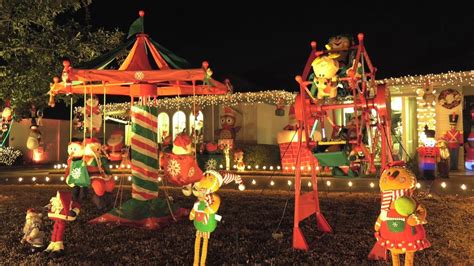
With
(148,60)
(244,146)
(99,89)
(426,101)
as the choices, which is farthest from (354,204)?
(244,146)

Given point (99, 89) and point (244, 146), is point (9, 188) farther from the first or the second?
point (244, 146)

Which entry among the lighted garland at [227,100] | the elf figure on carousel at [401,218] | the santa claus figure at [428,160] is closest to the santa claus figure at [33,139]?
the lighted garland at [227,100]

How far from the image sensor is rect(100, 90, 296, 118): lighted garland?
19.3m

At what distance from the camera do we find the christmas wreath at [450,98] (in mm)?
15727

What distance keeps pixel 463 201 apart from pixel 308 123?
17.9 ft

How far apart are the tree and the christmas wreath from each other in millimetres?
11539

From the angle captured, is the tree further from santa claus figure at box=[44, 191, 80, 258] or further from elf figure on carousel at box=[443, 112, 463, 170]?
elf figure on carousel at box=[443, 112, 463, 170]

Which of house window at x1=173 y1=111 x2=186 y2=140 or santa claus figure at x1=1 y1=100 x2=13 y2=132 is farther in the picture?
house window at x1=173 y1=111 x2=186 y2=140

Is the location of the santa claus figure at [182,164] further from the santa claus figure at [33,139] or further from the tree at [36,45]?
the santa claus figure at [33,139]

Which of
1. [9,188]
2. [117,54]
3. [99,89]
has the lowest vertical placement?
[9,188]

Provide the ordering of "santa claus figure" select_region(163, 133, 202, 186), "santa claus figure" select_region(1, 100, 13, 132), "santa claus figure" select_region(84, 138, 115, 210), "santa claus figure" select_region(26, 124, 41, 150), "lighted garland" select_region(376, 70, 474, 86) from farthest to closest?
"lighted garland" select_region(376, 70, 474, 86)
"santa claus figure" select_region(26, 124, 41, 150)
"santa claus figure" select_region(1, 100, 13, 132)
"santa claus figure" select_region(84, 138, 115, 210)
"santa claus figure" select_region(163, 133, 202, 186)

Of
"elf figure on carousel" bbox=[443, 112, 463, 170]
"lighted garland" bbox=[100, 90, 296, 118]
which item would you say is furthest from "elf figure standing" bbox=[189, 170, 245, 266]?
"lighted garland" bbox=[100, 90, 296, 118]

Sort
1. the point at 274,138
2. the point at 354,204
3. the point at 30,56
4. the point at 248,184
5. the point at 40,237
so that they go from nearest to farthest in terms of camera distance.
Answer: the point at 40,237, the point at 354,204, the point at 30,56, the point at 248,184, the point at 274,138

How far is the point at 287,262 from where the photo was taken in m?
5.35
